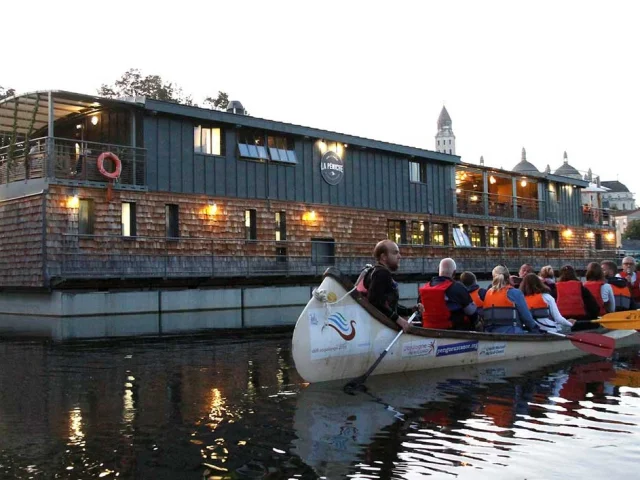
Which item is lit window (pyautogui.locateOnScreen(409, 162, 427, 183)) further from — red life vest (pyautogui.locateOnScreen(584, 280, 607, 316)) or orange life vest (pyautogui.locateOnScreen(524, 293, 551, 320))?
orange life vest (pyautogui.locateOnScreen(524, 293, 551, 320))

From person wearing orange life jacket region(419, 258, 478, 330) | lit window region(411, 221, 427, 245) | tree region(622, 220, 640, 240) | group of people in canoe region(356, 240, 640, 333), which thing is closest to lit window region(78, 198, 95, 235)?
group of people in canoe region(356, 240, 640, 333)

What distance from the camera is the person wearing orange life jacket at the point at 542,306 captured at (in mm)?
11867

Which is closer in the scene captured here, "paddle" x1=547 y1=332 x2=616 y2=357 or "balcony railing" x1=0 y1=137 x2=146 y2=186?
"paddle" x1=547 y1=332 x2=616 y2=357

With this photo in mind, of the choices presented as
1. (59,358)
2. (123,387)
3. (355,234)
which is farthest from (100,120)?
(123,387)

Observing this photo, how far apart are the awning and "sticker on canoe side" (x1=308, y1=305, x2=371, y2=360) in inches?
637

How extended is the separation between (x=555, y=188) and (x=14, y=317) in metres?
33.5

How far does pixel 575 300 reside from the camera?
1312 centimetres

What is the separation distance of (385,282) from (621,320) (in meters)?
6.20

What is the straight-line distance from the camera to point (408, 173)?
111ft

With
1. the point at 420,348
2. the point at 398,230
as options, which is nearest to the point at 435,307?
the point at 420,348

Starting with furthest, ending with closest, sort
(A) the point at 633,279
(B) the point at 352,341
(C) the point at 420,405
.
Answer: (A) the point at 633,279, (B) the point at 352,341, (C) the point at 420,405

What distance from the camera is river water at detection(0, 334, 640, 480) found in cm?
563

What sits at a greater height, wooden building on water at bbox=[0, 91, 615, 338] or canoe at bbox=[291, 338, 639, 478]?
wooden building on water at bbox=[0, 91, 615, 338]

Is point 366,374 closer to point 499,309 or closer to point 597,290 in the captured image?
point 499,309
